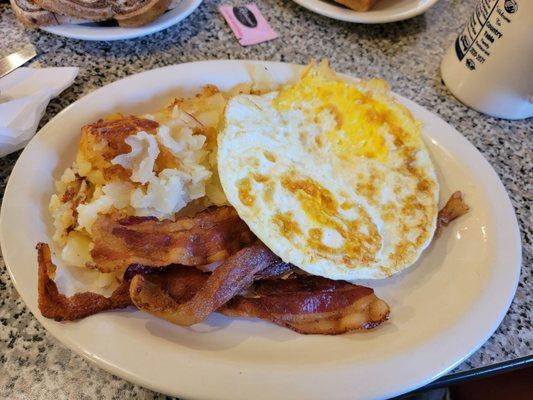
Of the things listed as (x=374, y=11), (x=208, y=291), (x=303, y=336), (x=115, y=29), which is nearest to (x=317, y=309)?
(x=303, y=336)

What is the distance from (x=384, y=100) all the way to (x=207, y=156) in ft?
1.59

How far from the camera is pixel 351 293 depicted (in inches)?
37.6

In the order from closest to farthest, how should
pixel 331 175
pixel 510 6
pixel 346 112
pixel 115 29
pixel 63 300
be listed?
pixel 63 300
pixel 331 175
pixel 346 112
pixel 510 6
pixel 115 29

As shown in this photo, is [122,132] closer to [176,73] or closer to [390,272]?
[176,73]

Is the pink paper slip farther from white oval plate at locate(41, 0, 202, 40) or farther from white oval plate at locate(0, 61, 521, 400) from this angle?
white oval plate at locate(0, 61, 521, 400)

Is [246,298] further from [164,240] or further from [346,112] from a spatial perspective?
[346,112]

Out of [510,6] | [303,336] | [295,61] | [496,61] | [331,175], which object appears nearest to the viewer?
[303,336]

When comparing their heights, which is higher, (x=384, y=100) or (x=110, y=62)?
(x=110, y=62)

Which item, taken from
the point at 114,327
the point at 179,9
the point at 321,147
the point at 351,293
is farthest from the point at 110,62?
the point at 351,293

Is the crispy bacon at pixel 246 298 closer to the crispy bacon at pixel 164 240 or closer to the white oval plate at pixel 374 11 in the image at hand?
the crispy bacon at pixel 164 240

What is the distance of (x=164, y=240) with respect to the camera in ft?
3.02

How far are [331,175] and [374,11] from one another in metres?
0.97

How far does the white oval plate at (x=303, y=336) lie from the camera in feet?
2.66

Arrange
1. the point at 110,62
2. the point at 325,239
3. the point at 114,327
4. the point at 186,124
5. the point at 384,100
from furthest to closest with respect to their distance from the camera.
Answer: the point at 110,62 → the point at 384,100 → the point at 186,124 → the point at 325,239 → the point at 114,327
